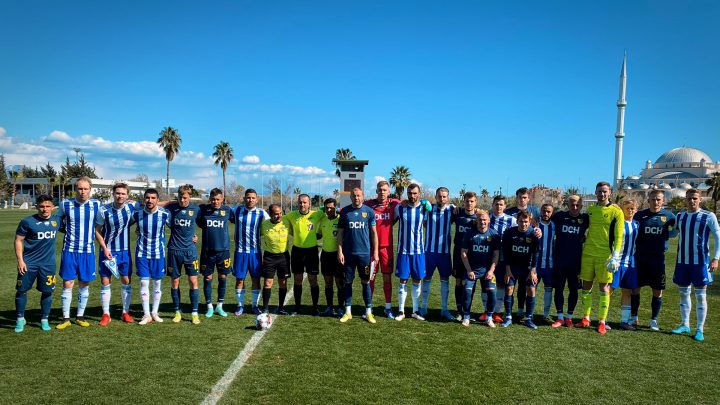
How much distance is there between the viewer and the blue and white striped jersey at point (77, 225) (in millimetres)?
5871

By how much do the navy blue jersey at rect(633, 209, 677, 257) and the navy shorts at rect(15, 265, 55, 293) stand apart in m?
8.40

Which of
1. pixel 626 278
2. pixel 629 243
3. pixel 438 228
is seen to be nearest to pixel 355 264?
pixel 438 228

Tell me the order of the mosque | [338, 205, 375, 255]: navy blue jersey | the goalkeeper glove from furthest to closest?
1. the mosque
2. [338, 205, 375, 255]: navy blue jersey
3. the goalkeeper glove

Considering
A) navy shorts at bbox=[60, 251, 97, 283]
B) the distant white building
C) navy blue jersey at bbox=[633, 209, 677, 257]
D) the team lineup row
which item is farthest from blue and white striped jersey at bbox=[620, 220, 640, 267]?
the distant white building

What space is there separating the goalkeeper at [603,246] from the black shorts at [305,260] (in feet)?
13.1

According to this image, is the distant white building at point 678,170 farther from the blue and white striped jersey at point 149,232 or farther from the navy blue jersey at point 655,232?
Result: the blue and white striped jersey at point 149,232

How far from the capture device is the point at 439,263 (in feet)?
21.9

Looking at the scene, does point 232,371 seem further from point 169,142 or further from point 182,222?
point 169,142

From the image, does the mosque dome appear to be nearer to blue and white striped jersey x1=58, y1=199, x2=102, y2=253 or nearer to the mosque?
the mosque

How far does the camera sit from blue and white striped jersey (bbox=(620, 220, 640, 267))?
6.48 metres

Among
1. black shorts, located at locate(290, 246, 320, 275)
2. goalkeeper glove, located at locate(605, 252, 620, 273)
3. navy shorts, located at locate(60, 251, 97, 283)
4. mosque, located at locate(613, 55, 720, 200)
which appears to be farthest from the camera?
mosque, located at locate(613, 55, 720, 200)

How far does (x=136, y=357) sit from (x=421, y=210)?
429cm

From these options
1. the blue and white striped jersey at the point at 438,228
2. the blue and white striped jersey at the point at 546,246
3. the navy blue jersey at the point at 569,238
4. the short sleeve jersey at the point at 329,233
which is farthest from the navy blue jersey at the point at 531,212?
the short sleeve jersey at the point at 329,233

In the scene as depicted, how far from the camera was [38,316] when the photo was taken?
255 inches
